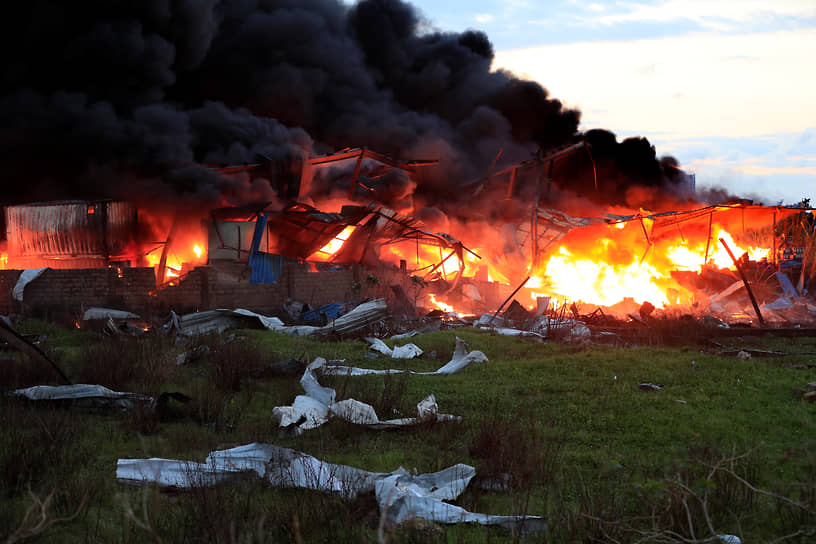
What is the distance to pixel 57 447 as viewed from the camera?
17.6 feet

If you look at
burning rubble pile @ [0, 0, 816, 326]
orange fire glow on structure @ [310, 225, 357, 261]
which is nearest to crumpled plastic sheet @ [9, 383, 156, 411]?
burning rubble pile @ [0, 0, 816, 326]

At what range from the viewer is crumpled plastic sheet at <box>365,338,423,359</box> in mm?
11562

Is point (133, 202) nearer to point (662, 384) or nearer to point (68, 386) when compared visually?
point (68, 386)

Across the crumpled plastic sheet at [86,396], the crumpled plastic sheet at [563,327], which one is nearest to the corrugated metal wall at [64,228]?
the crumpled plastic sheet at [563,327]

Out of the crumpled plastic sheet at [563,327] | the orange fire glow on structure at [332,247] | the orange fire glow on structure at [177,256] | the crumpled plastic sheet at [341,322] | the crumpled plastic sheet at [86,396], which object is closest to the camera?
the crumpled plastic sheet at [86,396]

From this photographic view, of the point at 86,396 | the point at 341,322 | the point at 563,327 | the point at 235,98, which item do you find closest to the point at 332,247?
the point at 341,322

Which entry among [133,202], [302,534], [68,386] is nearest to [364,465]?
[302,534]

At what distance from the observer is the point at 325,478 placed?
4805 mm

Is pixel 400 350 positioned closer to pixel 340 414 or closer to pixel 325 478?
pixel 340 414

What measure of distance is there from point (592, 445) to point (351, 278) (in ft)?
46.9

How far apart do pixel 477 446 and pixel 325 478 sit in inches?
57.1

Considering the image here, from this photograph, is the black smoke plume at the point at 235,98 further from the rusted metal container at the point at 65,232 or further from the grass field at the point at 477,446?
the grass field at the point at 477,446

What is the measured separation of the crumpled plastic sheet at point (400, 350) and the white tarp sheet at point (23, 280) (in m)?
9.50

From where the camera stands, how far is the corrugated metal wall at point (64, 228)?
2309cm
